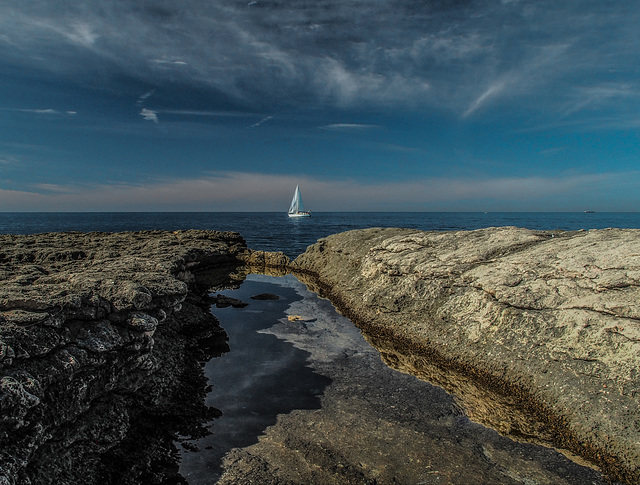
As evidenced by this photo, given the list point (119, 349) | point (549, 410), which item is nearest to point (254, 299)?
point (119, 349)

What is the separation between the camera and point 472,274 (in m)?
11.6

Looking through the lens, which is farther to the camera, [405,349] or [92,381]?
[405,349]

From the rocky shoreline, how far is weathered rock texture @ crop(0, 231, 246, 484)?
2 centimetres

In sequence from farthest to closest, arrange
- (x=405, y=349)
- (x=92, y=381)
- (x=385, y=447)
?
1. (x=405, y=349)
2. (x=385, y=447)
3. (x=92, y=381)

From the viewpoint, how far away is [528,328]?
9.05 m

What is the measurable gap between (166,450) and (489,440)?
598 centimetres

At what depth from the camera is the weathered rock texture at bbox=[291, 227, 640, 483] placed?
264 inches

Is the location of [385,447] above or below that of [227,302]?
below

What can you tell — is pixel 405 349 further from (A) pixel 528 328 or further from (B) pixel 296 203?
(B) pixel 296 203

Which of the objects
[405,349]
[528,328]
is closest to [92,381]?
[405,349]

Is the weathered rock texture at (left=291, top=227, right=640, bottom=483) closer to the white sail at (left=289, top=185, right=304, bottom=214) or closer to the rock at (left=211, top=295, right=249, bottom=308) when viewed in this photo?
the rock at (left=211, top=295, right=249, bottom=308)

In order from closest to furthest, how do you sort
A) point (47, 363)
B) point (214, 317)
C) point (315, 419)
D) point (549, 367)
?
point (47, 363) < point (315, 419) < point (549, 367) < point (214, 317)

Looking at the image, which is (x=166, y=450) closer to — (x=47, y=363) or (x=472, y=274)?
(x=47, y=363)

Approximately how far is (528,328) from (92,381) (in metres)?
10.1
